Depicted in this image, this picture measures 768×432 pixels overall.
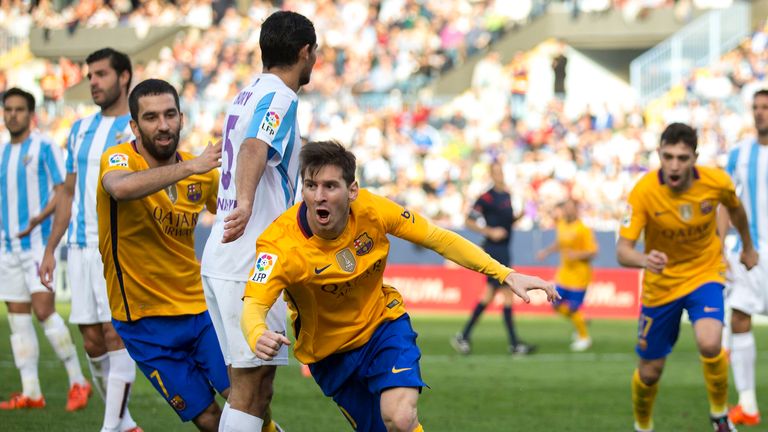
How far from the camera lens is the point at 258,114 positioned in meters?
6.43

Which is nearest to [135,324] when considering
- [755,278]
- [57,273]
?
[755,278]

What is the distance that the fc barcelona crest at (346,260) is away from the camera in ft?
20.8

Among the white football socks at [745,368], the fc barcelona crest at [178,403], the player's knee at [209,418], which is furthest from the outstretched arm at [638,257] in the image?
the fc barcelona crest at [178,403]

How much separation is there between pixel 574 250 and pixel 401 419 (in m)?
12.9

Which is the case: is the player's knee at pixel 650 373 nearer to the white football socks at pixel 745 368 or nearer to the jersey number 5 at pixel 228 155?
the white football socks at pixel 745 368

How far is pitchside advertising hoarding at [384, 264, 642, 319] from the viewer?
22578 millimetres

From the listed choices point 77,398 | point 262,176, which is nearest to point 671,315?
point 262,176

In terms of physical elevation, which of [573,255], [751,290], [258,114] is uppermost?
[258,114]

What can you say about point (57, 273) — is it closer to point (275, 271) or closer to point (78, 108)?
point (78, 108)

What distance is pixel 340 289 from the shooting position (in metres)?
6.41

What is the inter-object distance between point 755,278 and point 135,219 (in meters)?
5.75

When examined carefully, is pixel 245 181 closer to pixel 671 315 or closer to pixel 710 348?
pixel 671 315

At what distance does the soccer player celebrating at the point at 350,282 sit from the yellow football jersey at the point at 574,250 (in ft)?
39.2

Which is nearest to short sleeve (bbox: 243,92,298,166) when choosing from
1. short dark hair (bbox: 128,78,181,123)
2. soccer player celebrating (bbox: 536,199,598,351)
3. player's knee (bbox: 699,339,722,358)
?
short dark hair (bbox: 128,78,181,123)
